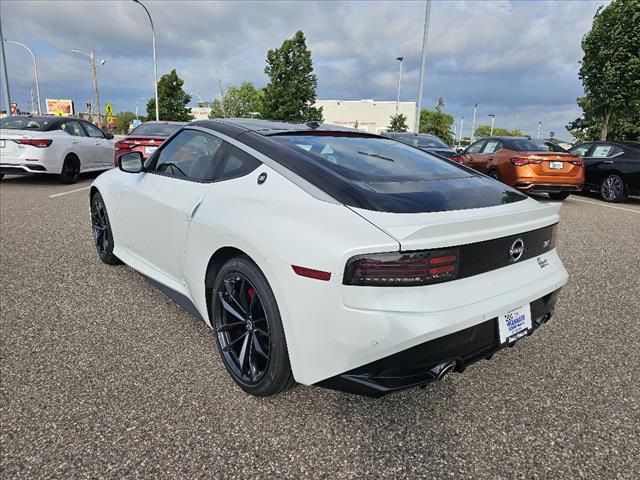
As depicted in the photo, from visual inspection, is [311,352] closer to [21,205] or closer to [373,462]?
[373,462]

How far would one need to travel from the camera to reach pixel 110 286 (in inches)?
148

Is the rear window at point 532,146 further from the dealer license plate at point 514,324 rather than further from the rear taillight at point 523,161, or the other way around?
the dealer license plate at point 514,324

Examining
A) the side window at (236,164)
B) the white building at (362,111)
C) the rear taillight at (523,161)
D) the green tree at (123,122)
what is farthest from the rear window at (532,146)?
the green tree at (123,122)

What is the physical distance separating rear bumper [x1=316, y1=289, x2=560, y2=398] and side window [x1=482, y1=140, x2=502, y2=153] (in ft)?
29.4

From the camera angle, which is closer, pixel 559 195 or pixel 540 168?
pixel 540 168

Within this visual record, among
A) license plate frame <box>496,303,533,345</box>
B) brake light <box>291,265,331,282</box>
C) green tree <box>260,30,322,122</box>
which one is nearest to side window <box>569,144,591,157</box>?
license plate frame <box>496,303,533,345</box>

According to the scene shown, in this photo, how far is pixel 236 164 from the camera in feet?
8.11

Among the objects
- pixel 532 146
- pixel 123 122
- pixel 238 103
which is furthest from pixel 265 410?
pixel 123 122

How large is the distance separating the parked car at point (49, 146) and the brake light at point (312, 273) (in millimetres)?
9380

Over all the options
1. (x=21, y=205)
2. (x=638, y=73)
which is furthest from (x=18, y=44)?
(x=638, y=73)

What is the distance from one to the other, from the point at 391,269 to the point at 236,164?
118 cm

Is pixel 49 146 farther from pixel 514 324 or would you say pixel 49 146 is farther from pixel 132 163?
pixel 514 324

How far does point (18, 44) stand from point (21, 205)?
43308mm

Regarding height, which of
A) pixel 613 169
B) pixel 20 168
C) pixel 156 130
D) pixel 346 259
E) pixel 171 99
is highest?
pixel 171 99
